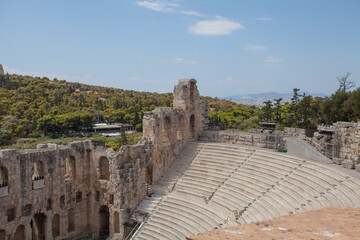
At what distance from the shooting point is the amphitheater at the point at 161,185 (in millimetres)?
16641

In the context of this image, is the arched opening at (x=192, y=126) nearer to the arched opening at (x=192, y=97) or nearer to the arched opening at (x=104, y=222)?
the arched opening at (x=192, y=97)

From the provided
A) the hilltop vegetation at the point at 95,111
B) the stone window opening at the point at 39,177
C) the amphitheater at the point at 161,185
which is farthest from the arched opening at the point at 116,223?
the hilltop vegetation at the point at 95,111

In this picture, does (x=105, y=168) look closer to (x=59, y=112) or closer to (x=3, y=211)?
(x=3, y=211)

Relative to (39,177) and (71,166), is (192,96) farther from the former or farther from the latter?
(39,177)

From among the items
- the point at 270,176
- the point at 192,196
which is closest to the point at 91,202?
the point at 192,196

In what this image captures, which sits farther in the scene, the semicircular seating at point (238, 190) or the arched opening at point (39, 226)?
the arched opening at point (39, 226)

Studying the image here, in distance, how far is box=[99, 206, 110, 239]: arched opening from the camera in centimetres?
2167

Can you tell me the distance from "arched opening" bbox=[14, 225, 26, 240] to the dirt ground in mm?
14551

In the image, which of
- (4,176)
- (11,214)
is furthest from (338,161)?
(4,176)

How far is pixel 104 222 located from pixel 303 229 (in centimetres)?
1679

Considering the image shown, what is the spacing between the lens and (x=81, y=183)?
71.7 feet

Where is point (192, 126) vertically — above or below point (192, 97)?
below

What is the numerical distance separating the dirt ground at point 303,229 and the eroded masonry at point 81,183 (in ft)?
40.2

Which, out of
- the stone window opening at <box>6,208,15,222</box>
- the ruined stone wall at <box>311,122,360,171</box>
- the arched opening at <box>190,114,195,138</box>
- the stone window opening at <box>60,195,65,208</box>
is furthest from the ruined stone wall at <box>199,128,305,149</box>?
the stone window opening at <box>6,208,15,222</box>
